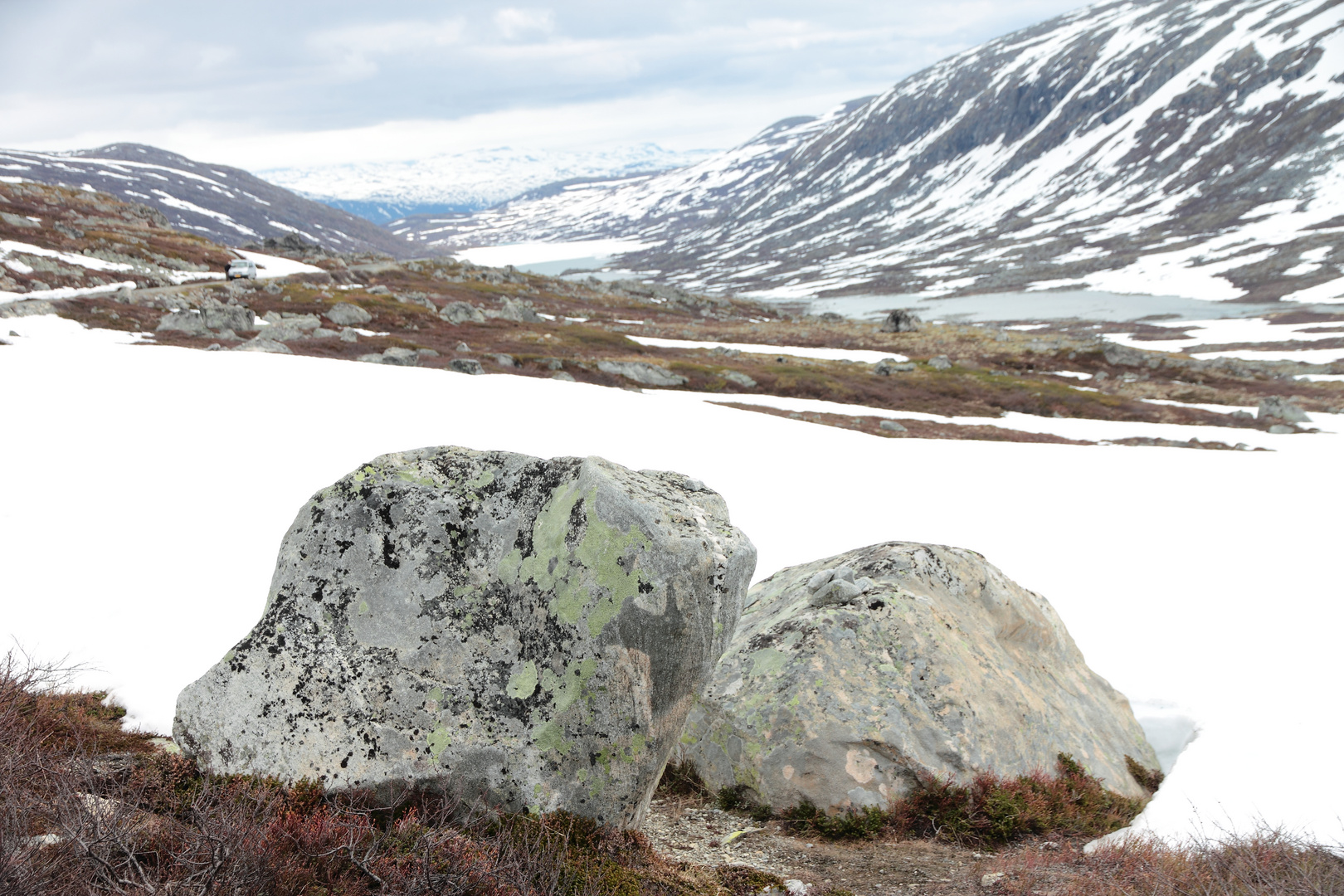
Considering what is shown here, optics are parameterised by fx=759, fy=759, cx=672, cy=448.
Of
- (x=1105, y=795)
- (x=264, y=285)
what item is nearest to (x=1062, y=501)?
(x=1105, y=795)

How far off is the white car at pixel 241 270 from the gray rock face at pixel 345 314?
A: 2768cm

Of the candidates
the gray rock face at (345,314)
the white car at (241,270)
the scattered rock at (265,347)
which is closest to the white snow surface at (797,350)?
the gray rock face at (345,314)

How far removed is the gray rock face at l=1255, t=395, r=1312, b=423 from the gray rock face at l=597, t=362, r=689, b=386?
42.4m

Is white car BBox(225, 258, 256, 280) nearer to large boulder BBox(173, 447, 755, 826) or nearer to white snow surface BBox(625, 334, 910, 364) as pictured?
white snow surface BBox(625, 334, 910, 364)

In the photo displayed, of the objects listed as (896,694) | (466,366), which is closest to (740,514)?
(896,694)

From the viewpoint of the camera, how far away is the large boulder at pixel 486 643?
236 inches

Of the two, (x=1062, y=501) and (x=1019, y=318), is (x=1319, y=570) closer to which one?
(x=1062, y=501)

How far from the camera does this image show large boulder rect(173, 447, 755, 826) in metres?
6.00

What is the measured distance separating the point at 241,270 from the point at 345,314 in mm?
31571

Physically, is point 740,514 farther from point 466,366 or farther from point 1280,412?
point 1280,412

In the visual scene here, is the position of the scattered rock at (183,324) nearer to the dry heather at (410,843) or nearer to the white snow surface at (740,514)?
the white snow surface at (740,514)

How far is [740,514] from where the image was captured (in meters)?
18.9

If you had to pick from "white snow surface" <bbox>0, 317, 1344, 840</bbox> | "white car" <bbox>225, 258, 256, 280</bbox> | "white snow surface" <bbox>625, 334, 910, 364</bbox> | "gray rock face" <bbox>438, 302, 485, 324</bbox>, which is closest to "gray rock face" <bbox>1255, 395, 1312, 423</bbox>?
"white snow surface" <bbox>625, 334, 910, 364</bbox>

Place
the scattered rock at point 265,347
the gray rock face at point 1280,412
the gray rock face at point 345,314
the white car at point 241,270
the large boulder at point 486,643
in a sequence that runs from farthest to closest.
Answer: the white car at point 241,270
the gray rock face at point 345,314
the gray rock face at point 1280,412
the scattered rock at point 265,347
the large boulder at point 486,643
